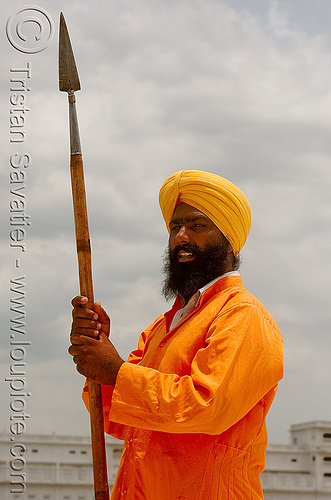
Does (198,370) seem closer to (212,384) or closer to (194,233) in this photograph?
(212,384)

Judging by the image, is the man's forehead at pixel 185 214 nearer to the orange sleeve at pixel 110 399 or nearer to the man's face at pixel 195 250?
the man's face at pixel 195 250

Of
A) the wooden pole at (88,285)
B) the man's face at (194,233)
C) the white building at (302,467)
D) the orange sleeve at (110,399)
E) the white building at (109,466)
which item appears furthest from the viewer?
the white building at (302,467)

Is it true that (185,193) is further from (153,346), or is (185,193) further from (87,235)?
(153,346)

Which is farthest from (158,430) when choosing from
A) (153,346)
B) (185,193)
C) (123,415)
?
(185,193)

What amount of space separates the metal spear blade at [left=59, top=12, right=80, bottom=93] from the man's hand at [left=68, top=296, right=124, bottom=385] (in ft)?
3.32

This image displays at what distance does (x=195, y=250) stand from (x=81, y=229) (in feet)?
1.70

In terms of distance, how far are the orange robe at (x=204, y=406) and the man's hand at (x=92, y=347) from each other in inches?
3.5

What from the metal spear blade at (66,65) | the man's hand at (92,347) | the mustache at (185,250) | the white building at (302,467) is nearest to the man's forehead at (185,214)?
the mustache at (185,250)

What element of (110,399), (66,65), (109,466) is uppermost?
(109,466)

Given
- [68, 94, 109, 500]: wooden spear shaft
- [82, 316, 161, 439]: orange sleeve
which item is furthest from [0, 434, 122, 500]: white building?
[68, 94, 109, 500]: wooden spear shaft

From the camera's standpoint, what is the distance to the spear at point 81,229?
3.43 meters

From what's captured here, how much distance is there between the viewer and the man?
309 centimetres

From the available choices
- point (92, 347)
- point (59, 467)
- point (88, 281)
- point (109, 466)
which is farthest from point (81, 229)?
point (59, 467)

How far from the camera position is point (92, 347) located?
331 cm
